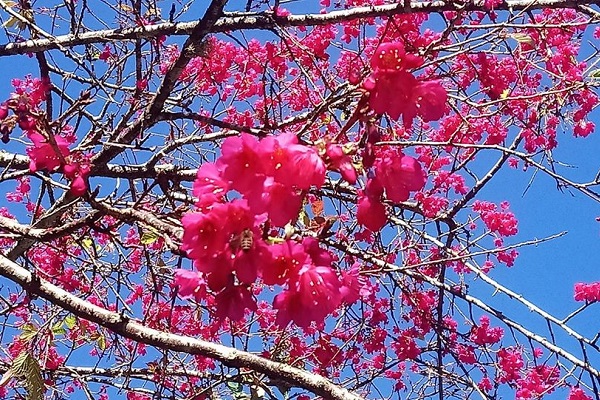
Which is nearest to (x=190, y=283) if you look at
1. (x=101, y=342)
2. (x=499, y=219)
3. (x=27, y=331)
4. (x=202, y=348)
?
(x=202, y=348)

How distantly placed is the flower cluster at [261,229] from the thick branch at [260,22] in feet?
5.54

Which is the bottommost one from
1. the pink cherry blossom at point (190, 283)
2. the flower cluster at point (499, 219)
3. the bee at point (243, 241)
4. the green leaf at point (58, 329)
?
the bee at point (243, 241)

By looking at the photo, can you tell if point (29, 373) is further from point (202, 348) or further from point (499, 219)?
point (499, 219)

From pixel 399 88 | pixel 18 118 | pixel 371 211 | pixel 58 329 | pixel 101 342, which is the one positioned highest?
pixel 101 342

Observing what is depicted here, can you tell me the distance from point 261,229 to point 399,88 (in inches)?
16.4

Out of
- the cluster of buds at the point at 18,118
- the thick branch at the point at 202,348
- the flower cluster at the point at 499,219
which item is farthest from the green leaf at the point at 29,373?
the flower cluster at the point at 499,219

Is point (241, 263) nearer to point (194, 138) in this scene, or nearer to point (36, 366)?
point (36, 366)

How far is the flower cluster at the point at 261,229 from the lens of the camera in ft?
4.46

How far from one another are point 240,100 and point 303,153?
4.21m

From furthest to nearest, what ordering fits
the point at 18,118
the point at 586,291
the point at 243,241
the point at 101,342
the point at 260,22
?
the point at 586,291
the point at 101,342
the point at 260,22
the point at 18,118
the point at 243,241

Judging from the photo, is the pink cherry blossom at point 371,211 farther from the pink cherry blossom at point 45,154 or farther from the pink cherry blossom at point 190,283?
the pink cherry blossom at point 45,154

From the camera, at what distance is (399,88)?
1484mm

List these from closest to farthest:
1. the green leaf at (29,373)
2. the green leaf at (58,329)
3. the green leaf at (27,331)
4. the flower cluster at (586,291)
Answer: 1. the green leaf at (29,373)
2. the green leaf at (27,331)
3. the green leaf at (58,329)
4. the flower cluster at (586,291)

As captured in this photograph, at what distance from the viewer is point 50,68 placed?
4391 millimetres
